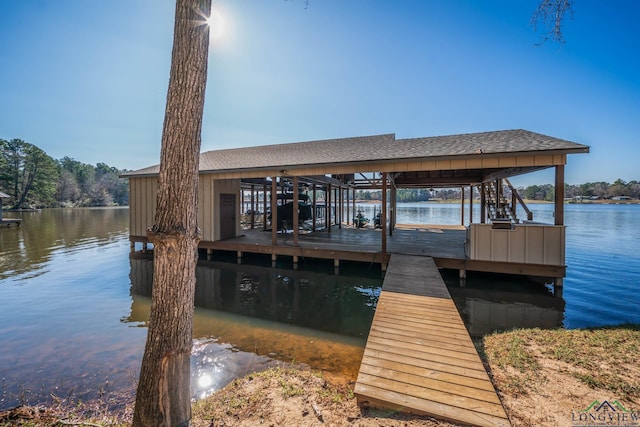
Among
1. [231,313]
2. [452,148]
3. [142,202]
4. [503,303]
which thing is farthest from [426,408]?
[142,202]

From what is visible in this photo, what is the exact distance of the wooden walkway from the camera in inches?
82.7

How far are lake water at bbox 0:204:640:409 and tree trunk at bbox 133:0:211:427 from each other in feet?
5.18

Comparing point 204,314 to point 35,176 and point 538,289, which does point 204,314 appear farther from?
point 35,176

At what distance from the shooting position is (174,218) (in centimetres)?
200

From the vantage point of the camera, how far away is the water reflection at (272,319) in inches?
153

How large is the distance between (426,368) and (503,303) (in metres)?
4.66

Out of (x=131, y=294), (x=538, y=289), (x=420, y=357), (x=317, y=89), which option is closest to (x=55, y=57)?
(x=131, y=294)

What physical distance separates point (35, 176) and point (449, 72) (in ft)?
207

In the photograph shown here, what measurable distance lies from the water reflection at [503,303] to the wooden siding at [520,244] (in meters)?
0.83

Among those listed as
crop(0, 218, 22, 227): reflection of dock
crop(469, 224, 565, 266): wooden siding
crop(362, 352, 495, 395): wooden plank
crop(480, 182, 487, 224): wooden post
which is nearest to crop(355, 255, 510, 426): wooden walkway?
crop(362, 352, 495, 395): wooden plank

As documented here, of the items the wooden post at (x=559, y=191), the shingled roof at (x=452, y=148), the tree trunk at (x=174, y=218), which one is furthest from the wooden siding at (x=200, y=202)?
the wooden post at (x=559, y=191)

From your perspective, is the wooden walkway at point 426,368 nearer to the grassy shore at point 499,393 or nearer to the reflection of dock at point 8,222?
the grassy shore at point 499,393

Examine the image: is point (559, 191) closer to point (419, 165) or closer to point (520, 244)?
point (520, 244)

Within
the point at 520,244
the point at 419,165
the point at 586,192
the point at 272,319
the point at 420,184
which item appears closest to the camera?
the point at 272,319
